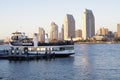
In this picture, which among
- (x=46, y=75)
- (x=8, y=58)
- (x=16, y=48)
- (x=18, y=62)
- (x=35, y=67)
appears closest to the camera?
(x=46, y=75)

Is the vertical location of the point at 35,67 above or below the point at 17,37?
below

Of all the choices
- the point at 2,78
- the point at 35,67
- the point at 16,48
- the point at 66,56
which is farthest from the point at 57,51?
the point at 2,78

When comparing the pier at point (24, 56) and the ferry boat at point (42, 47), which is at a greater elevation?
the ferry boat at point (42, 47)

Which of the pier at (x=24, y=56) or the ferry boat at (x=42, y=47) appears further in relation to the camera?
the ferry boat at (x=42, y=47)

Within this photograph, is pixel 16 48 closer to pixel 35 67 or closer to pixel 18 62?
pixel 18 62

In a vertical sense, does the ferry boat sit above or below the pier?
above

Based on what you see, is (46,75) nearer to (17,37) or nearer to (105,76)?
(105,76)

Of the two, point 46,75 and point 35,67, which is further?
point 35,67

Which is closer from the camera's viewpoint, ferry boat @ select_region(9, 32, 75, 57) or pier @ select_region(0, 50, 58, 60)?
pier @ select_region(0, 50, 58, 60)

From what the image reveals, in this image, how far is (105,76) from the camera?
64188 mm

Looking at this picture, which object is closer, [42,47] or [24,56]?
[24,56]

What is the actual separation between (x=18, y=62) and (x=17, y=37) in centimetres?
1985

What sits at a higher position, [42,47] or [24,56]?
[42,47]

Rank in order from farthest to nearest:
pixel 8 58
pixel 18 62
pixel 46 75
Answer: pixel 8 58 < pixel 18 62 < pixel 46 75
